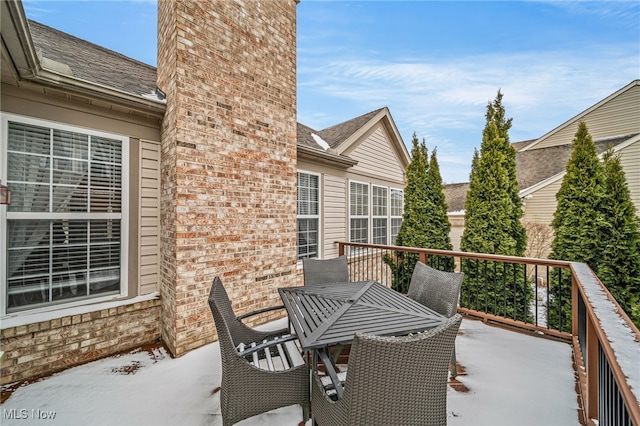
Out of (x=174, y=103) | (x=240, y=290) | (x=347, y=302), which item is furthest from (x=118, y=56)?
(x=347, y=302)

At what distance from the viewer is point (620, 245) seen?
165 inches

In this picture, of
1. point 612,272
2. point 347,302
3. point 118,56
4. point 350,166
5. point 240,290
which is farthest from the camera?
point 350,166

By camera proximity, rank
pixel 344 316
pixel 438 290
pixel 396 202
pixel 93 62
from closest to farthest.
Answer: pixel 344 316, pixel 438 290, pixel 93 62, pixel 396 202

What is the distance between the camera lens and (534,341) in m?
3.36

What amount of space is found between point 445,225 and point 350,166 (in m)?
2.93

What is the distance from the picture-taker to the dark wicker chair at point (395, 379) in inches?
51.3

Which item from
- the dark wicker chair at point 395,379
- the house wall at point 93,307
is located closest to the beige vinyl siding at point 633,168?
the dark wicker chair at point 395,379

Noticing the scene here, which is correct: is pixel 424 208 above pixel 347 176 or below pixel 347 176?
below

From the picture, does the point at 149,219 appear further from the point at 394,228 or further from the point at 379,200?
the point at 394,228

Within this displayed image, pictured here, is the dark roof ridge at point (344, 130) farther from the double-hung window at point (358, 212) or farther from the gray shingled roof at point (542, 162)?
the gray shingled roof at point (542, 162)

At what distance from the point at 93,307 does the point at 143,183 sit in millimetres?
1557

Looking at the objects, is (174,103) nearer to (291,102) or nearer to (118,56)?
(291,102)

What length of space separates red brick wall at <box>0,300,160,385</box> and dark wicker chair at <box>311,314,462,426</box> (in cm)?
305

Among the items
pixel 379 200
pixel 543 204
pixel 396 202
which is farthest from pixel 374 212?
pixel 543 204
